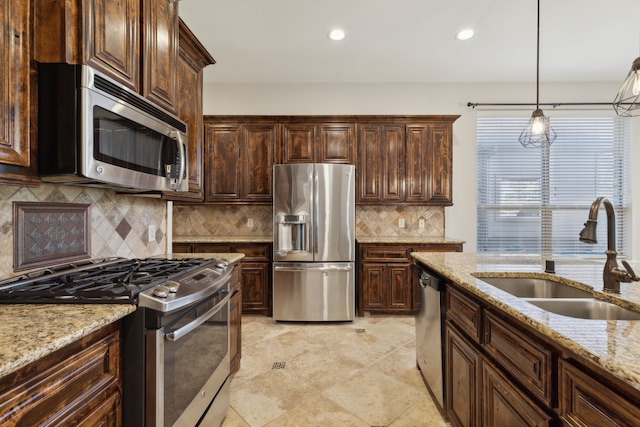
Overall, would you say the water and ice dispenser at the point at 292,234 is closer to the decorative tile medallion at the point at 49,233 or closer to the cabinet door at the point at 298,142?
the cabinet door at the point at 298,142

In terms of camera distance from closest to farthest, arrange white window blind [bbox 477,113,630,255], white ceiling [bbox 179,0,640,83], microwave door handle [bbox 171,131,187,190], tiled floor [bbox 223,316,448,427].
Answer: microwave door handle [bbox 171,131,187,190] < tiled floor [bbox 223,316,448,427] < white ceiling [bbox 179,0,640,83] < white window blind [bbox 477,113,630,255]

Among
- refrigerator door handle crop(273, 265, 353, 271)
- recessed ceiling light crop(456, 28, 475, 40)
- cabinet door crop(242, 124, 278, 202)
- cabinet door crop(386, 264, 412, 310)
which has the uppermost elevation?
recessed ceiling light crop(456, 28, 475, 40)

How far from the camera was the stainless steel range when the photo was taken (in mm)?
1103

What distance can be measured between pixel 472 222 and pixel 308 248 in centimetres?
237

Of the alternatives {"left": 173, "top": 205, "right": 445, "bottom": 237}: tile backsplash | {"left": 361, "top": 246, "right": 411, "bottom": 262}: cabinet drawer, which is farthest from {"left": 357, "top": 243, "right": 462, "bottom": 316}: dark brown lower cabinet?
{"left": 173, "top": 205, "right": 445, "bottom": 237}: tile backsplash

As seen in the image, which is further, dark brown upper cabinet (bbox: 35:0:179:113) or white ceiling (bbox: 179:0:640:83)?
white ceiling (bbox: 179:0:640:83)

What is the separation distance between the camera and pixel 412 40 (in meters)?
3.23

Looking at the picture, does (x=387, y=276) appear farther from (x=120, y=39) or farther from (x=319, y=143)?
(x=120, y=39)

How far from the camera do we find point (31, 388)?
2.46ft

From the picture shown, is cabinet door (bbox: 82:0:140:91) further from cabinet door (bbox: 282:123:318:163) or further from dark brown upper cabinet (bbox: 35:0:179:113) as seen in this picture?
cabinet door (bbox: 282:123:318:163)

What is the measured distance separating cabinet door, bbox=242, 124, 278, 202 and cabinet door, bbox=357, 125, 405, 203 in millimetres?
1094

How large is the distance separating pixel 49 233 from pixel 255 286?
241 centimetres

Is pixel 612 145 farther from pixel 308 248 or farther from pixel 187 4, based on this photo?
pixel 187 4

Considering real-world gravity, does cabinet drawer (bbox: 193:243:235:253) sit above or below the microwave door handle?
below
